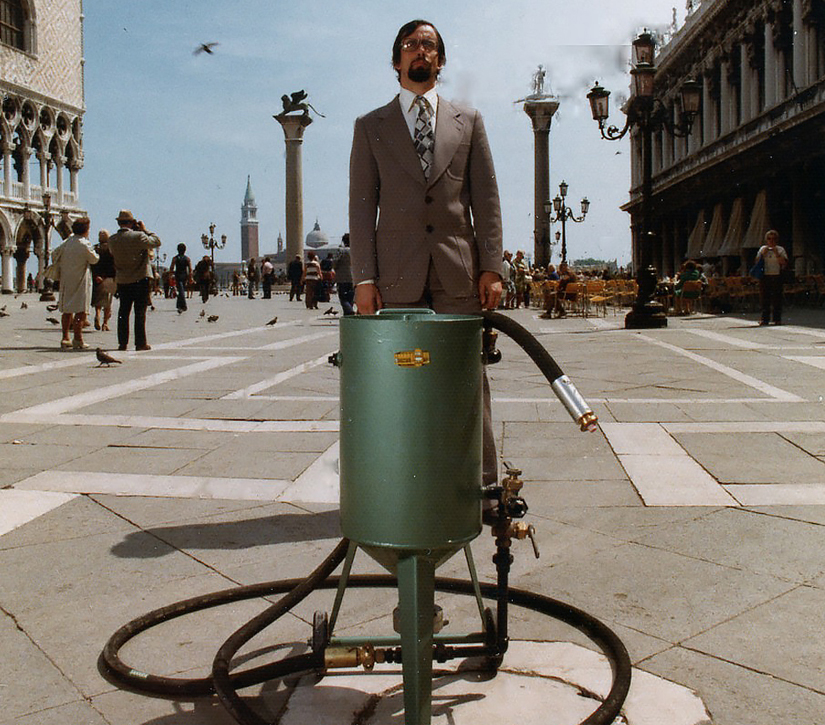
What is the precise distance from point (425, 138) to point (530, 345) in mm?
1292

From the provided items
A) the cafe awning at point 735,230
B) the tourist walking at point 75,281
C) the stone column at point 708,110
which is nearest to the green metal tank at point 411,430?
the tourist walking at point 75,281

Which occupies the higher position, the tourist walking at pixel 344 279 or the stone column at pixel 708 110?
the stone column at pixel 708 110

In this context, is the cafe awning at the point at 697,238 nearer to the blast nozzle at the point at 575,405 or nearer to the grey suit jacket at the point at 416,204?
the grey suit jacket at the point at 416,204

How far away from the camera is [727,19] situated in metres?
33.3

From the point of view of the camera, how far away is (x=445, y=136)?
3.13 meters

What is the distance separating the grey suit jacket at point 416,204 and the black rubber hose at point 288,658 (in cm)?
100

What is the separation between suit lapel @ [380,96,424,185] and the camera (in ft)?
10.2

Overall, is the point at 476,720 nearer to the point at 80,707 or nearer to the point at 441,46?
the point at 80,707

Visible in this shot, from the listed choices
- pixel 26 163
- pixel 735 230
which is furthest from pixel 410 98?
pixel 26 163

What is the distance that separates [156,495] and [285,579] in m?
1.41

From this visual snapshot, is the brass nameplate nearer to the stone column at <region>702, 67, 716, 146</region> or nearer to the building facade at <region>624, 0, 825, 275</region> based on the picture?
the building facade at <region>624, 0, 825, 275</region>

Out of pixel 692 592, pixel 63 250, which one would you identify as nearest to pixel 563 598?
pixel 692 592

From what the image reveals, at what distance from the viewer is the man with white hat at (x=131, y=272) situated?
1112 centimetres

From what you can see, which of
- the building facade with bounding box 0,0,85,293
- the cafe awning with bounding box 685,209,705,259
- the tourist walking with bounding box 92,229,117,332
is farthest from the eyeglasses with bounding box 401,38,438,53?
the building facade with bounding box 0,0,85,293
